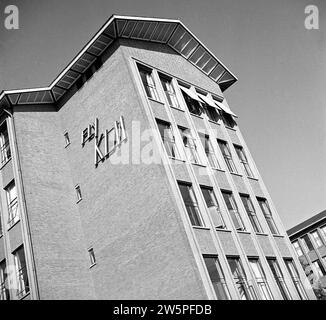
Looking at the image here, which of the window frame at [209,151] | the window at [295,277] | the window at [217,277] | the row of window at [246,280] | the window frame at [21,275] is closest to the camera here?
the window at [217,277]

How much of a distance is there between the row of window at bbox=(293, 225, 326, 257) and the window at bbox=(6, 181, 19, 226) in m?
43.8

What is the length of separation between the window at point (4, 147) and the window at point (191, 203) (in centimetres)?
1070

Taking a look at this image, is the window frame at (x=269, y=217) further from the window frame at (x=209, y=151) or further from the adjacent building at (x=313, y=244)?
the adjacent building at (x=313, y=244)

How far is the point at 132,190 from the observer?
19000 mm

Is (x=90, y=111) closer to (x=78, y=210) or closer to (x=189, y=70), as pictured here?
(x=78, y=210)

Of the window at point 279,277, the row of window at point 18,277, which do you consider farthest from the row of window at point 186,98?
the row of window at point 18,277

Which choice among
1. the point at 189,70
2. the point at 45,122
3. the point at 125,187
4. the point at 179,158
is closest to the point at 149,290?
the point at 125,187

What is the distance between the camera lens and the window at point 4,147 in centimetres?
2242

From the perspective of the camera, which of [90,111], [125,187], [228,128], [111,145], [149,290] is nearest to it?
[149,290]

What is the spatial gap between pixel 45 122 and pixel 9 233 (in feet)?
24.9

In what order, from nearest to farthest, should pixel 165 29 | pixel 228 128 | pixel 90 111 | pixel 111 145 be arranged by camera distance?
pixel 111 145 < pixel 90 111 < pixel 165 29 < pixel 228 128

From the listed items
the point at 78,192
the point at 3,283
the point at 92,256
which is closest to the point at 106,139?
the point at 78,192

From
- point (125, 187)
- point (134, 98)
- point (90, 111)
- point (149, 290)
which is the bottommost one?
point (149, 290)

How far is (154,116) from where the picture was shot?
2014 cm
